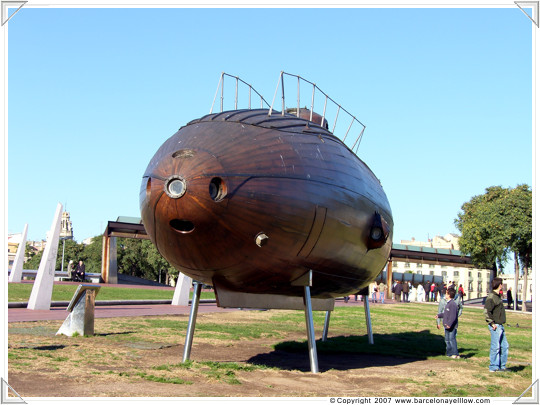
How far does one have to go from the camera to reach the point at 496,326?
38.7 feet

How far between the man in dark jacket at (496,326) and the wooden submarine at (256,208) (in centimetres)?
300

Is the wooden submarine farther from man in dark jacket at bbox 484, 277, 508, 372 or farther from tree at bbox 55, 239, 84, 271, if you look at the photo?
tree at bbox 55, 239, 84, 271

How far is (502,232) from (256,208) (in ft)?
145

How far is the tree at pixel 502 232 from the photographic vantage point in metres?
48.0

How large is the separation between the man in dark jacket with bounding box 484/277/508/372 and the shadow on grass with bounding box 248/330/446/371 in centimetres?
196

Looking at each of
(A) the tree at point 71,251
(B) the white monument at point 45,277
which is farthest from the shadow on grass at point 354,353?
(A) the tree at point 71,251

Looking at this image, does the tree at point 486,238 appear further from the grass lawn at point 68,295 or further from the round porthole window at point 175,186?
the round porthole window at point 175,186

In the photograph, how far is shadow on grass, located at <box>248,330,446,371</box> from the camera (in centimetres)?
1204

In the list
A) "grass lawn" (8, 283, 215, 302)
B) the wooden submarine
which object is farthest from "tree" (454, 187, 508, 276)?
the wooden submarine

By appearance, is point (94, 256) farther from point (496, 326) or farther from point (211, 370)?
point (496, 326)

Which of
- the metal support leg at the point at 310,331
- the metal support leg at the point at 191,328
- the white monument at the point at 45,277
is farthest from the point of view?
the white monument at the point at 45,277
